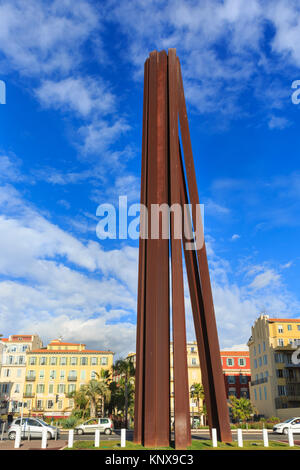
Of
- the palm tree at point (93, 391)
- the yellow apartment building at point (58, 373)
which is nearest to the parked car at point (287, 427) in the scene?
the palm tree at point (93, 391)

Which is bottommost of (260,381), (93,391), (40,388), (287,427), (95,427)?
(95,427)

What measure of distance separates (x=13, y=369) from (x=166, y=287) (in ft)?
180

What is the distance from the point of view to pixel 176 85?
21.6 meters

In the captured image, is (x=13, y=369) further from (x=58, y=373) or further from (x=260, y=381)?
(x=260, y=381)

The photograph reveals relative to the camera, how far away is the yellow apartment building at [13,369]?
6134 centimetres

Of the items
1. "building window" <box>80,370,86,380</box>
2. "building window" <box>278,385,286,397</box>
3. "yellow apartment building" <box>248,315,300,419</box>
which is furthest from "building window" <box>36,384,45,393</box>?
"building window" <box>278,385,286,397</box>

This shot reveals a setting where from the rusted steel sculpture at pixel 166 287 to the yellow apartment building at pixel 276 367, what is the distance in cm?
3629

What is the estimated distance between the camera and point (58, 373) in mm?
64125

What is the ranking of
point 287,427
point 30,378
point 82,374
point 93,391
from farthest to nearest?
point 82,374, point 30,378, point 93,391, point 287,427

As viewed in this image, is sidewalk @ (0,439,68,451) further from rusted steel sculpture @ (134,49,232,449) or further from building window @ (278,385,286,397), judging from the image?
building window @ (278,385,286,397)

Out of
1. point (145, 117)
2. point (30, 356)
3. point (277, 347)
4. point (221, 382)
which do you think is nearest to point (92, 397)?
point (30, 356)

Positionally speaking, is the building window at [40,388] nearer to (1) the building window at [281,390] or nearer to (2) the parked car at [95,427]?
(1) the building window at [281,390]

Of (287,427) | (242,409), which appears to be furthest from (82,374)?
(287,427)
